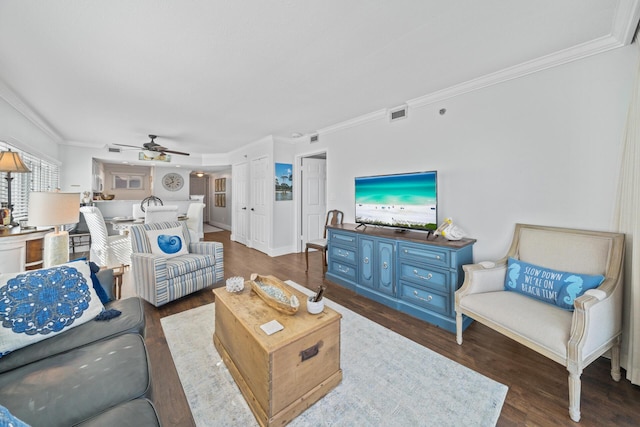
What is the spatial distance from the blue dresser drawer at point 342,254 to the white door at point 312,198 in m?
1.86

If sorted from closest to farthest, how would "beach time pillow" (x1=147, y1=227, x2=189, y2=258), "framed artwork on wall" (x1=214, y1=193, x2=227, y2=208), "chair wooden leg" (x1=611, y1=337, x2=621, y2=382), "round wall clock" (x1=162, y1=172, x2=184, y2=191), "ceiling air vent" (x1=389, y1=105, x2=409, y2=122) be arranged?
"chair wooden leg" (x1=611, y1=337, x2=621, y2=382) → "beach time pillow" (x1=147, y1=227, x2=189, y2=258) → "ceiling air vent" (x1=389, y1=105, x2=409, y2=122) → "round wall clock" (x1=162, y1=172, x2=184, y2=191) → "framed artwork on wall" (x1=214, y1=193, x2=227, y2=208)

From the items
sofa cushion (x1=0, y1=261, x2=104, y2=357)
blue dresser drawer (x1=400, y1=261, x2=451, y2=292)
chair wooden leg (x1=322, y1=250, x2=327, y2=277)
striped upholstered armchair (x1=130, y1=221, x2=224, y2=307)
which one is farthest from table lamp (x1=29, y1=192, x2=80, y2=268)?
blue dresser drawer (x1=400, y1=261, x2=451, y2=292)

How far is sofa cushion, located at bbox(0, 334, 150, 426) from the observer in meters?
0.96

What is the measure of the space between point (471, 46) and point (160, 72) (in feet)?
9.56

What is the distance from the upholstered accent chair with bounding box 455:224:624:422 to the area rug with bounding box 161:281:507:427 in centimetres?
42

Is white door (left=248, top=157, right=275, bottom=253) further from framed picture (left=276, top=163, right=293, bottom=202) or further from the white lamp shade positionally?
the white lamp shade

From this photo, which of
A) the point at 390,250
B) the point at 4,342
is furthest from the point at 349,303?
the point at 4,342

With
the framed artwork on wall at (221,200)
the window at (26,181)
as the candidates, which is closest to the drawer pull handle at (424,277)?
the window at (26,181)

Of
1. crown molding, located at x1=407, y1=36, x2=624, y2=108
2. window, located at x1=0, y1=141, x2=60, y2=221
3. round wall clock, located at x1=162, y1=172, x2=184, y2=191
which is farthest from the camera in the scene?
round wall clock, located at x1=162, y1=172, x2=184, y2=191

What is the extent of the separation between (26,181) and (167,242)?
2.81 m

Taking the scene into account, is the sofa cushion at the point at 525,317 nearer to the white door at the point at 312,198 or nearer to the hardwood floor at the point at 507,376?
the hardwood floor at the point at 507,376

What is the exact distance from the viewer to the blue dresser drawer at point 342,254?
336 cm

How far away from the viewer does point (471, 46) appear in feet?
6.82

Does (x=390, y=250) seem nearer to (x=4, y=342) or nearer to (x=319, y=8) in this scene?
(x=319, y=8)
